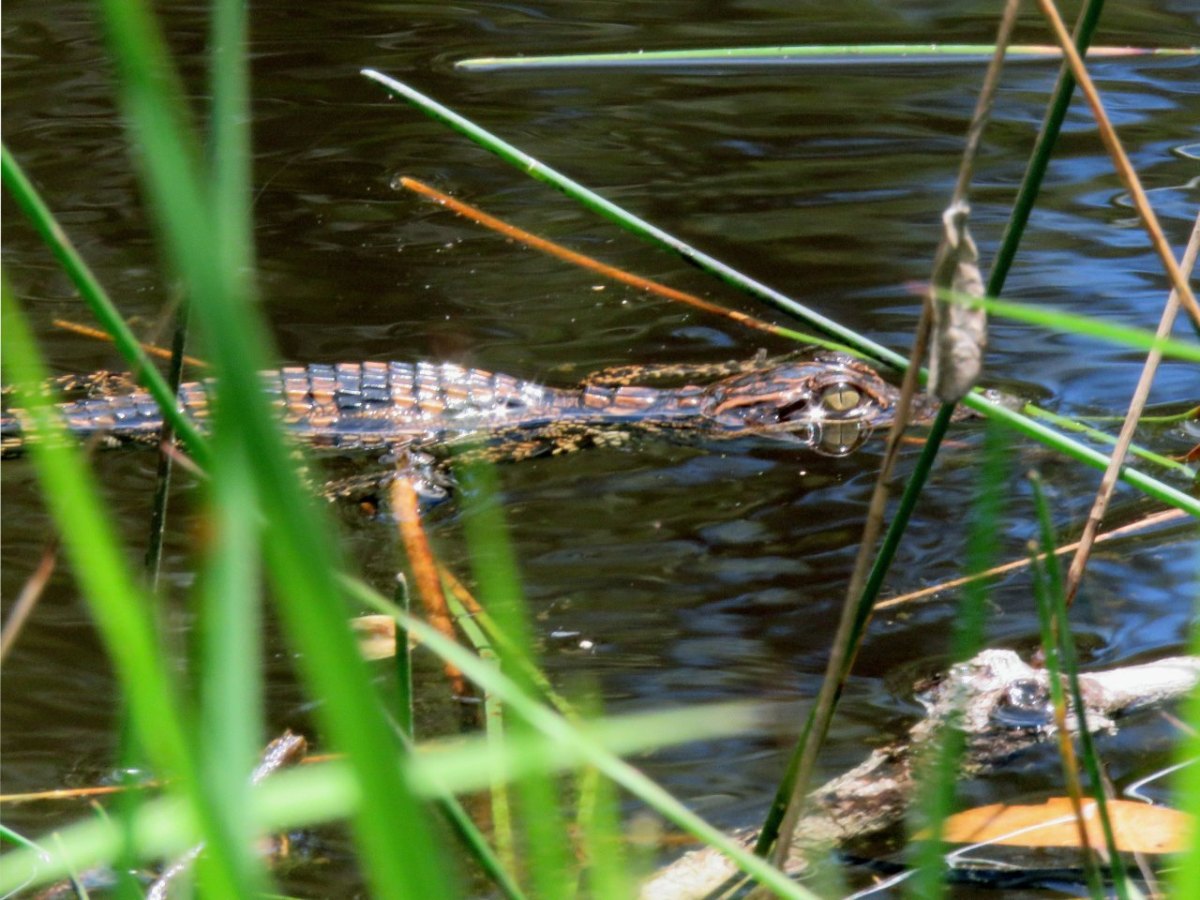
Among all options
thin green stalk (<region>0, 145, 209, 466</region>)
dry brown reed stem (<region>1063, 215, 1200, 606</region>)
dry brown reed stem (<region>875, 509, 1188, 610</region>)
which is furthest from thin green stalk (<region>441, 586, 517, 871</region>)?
dry brown reed stem (<region>875, 509, 1188, 610</region>)

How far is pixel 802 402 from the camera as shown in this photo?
4582mm

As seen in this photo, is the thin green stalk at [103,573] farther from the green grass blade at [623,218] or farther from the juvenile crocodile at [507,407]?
the juvenile crocodile at [507,407]

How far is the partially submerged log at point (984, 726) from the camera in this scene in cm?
211

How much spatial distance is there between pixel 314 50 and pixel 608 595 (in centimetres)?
581

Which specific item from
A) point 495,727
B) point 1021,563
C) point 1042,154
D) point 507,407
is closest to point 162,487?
point 495,727

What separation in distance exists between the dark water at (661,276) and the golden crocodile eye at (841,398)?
225 millimetres

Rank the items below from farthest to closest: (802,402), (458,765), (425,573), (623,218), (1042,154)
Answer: (802,402)
(425,573)
(623,218)
(1042,154)
(458,765)

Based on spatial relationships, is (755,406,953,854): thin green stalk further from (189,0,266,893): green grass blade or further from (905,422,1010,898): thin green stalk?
(189,0,266,893): green grass blade

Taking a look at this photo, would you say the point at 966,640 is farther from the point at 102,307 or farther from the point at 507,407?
the point at 507,407

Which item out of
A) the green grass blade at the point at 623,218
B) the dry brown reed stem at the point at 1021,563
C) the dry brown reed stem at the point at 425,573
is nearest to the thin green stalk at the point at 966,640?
the green grass blade at the point at 623,218

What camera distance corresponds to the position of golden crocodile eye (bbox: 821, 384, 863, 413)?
4.61 metres

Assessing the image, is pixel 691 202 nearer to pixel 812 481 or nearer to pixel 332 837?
pixel 812 481

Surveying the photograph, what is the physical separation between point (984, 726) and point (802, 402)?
2349 millimetres

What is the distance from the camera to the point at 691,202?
19.8ft
